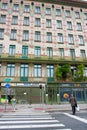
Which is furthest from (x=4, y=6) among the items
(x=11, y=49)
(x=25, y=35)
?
(x=11, y=49)

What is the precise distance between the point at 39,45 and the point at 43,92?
7874 mm

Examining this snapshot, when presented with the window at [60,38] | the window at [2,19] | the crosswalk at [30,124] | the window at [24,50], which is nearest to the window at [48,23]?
the window at [60,38]

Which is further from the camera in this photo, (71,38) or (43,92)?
(71,38)

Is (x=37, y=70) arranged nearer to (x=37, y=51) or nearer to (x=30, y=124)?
(x=37, y=51)

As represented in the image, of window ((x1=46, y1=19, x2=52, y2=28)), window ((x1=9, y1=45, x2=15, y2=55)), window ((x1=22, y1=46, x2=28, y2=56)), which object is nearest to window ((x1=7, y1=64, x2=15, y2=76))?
window ((x1=9, y1=45, x2=15, y2=55))

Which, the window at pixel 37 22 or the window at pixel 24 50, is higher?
the window at pixel 37 22

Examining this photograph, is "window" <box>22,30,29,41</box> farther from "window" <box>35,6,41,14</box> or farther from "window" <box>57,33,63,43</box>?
"window" <box>57,33,63,43</box>

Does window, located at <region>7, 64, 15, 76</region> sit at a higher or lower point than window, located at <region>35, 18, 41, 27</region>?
lower

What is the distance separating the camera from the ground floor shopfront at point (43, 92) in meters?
24.2

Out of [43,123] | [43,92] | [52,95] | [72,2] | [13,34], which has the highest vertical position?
[72,2]

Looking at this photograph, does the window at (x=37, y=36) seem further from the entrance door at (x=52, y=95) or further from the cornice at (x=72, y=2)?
the entrance door at (x=52, y=95)

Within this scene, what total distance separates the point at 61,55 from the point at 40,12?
9472mm

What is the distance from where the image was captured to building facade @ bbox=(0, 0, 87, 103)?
24.6 meters

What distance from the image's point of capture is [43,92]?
24719mm
